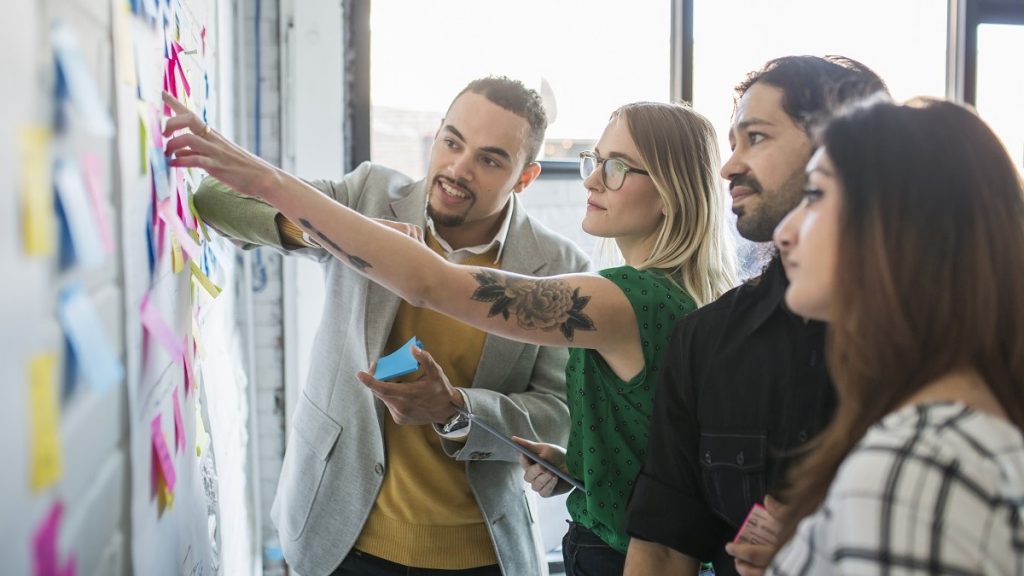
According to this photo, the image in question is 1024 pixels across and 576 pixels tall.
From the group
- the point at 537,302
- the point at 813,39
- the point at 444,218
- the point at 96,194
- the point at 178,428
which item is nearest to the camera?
the point at 96,194

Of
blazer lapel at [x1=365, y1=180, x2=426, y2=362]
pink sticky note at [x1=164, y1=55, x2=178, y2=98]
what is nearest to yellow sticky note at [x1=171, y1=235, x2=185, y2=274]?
pink sticky note at [x1=164, y1=55, x2=178, y2=98]

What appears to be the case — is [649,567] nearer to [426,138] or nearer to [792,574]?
[792,574]

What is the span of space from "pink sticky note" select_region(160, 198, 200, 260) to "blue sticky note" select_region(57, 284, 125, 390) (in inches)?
15.8

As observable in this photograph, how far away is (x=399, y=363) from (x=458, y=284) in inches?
7.7

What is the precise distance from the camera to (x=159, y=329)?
1.05 metres

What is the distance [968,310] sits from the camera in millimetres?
829

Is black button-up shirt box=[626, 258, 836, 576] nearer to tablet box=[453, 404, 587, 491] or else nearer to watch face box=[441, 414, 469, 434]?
tablet box=[453, 404, 587, 491]

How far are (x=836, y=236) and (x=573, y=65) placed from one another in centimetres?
260

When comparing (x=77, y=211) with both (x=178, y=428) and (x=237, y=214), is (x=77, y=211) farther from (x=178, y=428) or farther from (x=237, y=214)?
(x=237, y=214)

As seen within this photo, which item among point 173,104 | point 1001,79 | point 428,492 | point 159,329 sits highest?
point 1001,79

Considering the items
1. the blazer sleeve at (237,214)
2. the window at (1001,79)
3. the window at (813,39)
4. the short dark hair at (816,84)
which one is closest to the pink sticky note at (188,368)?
the blazer sleeve at (237,214)

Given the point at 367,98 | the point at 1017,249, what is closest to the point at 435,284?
the point at 1017,249

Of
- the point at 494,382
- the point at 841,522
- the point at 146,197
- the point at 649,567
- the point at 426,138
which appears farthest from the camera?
the point at 426,138

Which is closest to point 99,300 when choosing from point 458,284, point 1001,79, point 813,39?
point 458,284
